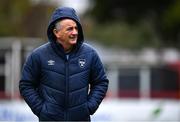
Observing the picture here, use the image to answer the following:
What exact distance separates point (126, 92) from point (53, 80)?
13796 millimetres

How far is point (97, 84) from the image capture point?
22.5 ft

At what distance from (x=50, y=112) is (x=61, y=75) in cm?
30

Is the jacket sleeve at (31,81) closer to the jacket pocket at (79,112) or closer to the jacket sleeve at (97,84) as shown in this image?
the jacket pocket at (79,112)

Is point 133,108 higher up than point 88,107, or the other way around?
point 88,107

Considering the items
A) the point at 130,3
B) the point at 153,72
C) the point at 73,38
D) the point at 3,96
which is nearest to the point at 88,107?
the point at 73,38

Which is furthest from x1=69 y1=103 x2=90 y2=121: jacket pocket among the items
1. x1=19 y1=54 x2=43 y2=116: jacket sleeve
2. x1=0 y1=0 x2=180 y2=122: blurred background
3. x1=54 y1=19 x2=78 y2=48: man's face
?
x1=0 y1=0 x2=180 y2=122: blurred background

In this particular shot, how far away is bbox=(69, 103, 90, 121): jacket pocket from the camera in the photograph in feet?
22.1

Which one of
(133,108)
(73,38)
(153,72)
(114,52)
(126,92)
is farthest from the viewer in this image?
(114,52)

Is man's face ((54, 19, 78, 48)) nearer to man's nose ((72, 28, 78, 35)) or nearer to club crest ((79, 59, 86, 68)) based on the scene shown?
man's nose ((72, 28, 78, 35))

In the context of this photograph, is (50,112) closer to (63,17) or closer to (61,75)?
(61,75)

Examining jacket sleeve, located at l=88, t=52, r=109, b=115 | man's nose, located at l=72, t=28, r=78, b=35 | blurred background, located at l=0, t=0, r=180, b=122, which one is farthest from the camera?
blurred background, located at l=0, t=0, r=180, b=122

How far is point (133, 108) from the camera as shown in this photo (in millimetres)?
15859

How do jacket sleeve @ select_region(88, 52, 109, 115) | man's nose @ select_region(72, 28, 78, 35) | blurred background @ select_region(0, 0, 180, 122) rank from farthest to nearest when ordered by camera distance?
blurred background @ select_region(0, 0, 180, 122) < jacket sleeve @ select_region(88, 52, 109, 115) < man's nose @ select_region(72, 28, 78, 35)

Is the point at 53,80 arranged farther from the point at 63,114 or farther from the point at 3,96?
the point at 3,96
